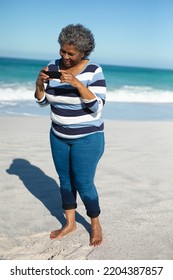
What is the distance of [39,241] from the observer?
147 inches

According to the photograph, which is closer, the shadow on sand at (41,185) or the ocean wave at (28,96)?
the shadow on sand at (41,185)

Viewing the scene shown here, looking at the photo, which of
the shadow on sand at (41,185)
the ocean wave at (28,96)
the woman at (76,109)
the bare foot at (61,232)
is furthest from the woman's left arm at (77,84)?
the ocean wave at (28,96)

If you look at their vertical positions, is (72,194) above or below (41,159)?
above

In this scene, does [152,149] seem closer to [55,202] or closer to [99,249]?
[55,202]

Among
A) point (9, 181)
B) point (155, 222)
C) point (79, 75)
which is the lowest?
point (9, 181)

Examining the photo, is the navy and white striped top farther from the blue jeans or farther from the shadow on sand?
the shadow on sand

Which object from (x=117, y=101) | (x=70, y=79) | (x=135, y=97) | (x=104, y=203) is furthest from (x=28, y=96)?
(x=70, y=79)

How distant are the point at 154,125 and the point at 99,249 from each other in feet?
21.9

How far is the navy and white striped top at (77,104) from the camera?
10.5ft

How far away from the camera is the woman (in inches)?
125

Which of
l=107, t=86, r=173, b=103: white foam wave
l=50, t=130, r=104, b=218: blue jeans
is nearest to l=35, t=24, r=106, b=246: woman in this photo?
l=50, t=130, r=104, b=218: blue jeans

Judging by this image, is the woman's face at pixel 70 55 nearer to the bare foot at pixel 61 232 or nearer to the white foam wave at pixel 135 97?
the bare foot at pixel 61 232
